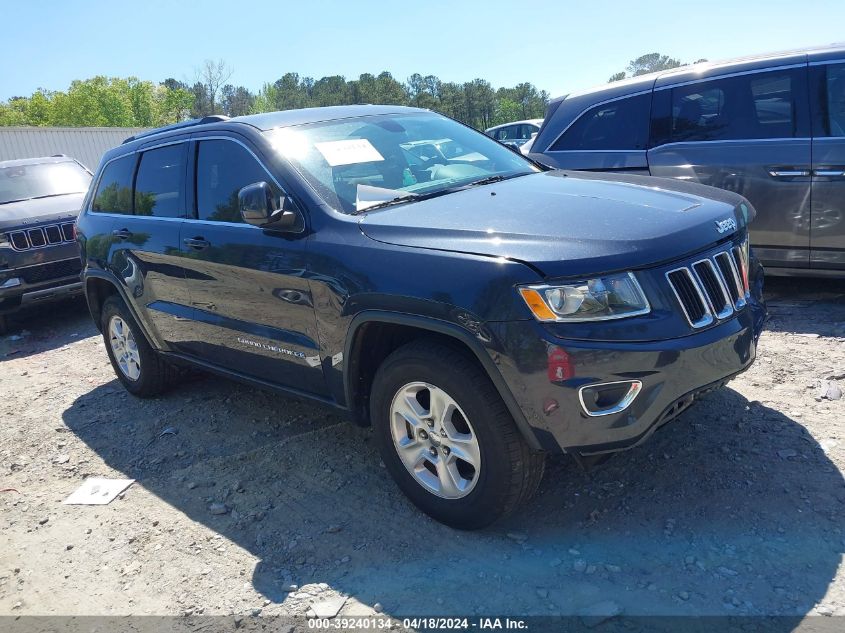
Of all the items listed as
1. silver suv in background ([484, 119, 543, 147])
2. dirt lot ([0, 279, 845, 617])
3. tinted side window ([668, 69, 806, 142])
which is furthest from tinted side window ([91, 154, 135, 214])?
silver suv in background ([484, 119, 543, 147])

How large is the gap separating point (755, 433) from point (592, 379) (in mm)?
1552

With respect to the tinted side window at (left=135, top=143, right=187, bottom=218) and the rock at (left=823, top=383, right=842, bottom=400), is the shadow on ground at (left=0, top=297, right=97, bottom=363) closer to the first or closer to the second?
the tinted side window at (left=135, top=143, right=187, bottom=218)

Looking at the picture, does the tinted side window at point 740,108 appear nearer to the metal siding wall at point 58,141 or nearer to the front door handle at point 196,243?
the front door handle at point 196,243

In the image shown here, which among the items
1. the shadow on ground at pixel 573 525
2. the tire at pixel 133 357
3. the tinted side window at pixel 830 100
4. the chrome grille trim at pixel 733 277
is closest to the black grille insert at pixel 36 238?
the tire at pixel 133 357

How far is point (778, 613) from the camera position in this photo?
2.48 metres

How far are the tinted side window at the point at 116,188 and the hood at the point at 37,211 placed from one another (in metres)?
2.50

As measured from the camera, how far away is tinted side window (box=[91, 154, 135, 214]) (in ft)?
16.7

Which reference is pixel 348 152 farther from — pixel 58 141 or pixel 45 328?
pixel 58 141

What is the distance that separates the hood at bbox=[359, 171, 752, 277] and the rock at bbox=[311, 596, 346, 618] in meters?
1.46

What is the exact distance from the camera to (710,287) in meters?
2.87

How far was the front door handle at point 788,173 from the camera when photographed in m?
5.19

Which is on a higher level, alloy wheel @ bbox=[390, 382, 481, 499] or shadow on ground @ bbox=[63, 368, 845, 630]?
alloy wheel @ bbox=[390, 382, 481, 499]

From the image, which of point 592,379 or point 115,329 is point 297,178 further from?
point 115,329

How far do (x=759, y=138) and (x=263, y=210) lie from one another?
3.95 metres
